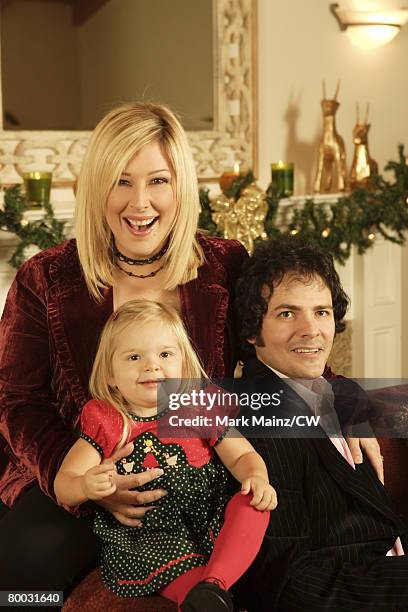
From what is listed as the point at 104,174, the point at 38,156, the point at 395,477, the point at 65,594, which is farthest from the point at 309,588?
the point at 38,156

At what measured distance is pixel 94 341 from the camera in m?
1.79

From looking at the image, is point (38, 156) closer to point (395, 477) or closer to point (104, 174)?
point (104, 174)

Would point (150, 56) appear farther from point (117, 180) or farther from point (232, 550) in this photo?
point (232, 550)

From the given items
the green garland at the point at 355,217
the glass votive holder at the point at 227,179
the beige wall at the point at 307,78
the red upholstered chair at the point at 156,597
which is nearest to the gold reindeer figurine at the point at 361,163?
the green garland at the point at 355,217

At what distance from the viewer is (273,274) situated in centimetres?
170

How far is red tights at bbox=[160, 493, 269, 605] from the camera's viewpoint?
4.70 ft

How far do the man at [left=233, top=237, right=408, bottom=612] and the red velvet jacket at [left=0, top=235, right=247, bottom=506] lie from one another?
0.25 feet

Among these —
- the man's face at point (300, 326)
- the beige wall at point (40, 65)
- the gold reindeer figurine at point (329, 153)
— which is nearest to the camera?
the man's face at point (300, 326)

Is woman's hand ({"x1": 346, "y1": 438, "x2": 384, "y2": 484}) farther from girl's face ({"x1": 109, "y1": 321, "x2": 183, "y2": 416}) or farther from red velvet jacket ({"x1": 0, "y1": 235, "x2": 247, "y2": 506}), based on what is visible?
girl's face ({"x1": 109, "y1": 321, "x2": 183, "y2": 416})

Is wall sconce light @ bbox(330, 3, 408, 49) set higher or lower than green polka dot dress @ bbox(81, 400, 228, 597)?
higher

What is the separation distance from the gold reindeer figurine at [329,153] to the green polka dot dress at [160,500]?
208 centimetres

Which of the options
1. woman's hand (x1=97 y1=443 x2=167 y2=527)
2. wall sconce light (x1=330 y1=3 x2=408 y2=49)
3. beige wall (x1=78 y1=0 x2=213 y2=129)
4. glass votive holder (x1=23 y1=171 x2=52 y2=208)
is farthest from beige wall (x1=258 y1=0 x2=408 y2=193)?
woman's hand (x1=97 y1=443 x2=167 y2=527)

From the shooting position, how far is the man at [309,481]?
1.49m

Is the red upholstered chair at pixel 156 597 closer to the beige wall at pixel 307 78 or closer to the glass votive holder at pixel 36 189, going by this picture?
the glass votive holder at pixel 36 189
